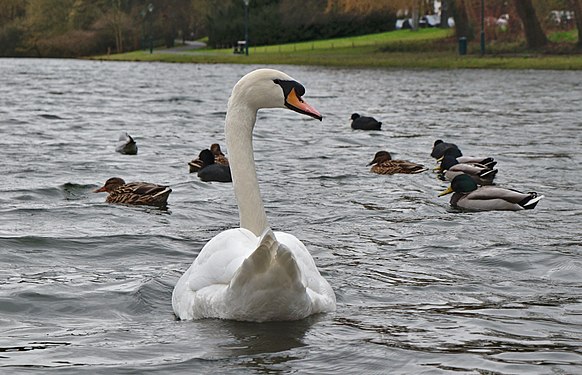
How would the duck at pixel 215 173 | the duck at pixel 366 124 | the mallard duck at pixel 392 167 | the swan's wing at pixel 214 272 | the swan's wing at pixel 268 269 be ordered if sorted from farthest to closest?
1. the duck at pixel 366 124
2. the mallard duck at pixel 392 167
3. the duck at pixel 215 173
4. the swan's wing at pixel 214 272
5. the swan's wing at pixel 268 269

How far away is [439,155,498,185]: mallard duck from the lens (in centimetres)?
1523

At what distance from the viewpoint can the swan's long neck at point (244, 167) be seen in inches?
300

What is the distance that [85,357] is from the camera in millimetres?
6434

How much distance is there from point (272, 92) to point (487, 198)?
6.10 metres

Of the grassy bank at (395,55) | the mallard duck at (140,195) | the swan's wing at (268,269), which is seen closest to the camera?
the swan's wing at (268,269)

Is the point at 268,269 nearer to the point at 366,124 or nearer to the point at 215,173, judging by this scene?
the point at 215,173

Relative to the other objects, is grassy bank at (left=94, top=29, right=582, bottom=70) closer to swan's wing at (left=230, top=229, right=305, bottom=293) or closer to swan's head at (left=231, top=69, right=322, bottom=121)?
swan's head at (left=231, top=69, right=322, bottom=121)

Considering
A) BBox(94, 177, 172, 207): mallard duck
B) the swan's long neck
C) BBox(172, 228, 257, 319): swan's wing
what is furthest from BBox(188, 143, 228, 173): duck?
BBox(172, 228, 257, 319): swan's wing

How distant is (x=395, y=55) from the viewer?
213ft

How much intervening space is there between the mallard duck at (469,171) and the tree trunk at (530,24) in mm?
41486

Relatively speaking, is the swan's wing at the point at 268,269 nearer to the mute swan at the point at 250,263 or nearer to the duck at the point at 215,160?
the mute swan at the point at 250,263

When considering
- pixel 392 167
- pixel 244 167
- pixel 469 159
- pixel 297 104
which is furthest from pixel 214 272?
pixel 469 159

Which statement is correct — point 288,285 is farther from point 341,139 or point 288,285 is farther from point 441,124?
point 441,124

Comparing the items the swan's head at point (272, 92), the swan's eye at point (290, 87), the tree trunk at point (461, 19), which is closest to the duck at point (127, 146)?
the swan's head at point (272, 92)
